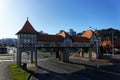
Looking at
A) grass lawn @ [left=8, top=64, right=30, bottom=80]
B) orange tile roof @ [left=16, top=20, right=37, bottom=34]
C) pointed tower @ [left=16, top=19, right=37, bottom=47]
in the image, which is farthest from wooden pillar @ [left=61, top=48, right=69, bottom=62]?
grass lawn @ [left=8, top=64, right=30, bottom=80]

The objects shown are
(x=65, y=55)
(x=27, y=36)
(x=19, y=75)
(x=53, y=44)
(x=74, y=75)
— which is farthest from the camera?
(x=65, y=55)

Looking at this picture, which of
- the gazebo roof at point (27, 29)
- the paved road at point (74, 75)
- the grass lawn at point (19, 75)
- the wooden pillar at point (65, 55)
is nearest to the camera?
the grass lawn at point (19, 75)

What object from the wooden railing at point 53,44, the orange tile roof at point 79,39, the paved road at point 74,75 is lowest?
the paved road at point 74,75

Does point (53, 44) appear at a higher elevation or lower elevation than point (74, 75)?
higher

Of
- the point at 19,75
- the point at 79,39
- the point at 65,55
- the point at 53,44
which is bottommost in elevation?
the point at 19,75

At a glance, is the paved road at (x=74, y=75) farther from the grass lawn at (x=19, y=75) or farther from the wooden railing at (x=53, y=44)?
the wooden railing at (x=53, y=44)

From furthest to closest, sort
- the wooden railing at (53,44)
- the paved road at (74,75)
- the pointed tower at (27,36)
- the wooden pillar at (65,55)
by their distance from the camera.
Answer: the wooden pillar at (65,55), the wooden railing at (53,44), the pointed tower at (27,36), the paved road at (74,75)

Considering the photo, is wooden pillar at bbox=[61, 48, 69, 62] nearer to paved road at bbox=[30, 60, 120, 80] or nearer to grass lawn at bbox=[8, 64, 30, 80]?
paved road at bbox=[30, 60, 120, 80]

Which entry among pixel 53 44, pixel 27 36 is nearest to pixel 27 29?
pixel 27 36

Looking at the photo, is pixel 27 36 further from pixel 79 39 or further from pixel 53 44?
pixel 79 39

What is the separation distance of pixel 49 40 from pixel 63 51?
690cm

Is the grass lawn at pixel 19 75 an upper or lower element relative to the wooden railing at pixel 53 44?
lower

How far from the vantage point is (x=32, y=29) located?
188 ft

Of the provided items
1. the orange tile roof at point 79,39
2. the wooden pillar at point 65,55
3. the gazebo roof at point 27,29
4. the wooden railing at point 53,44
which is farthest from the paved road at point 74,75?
the orange tile roof at point 79,39
